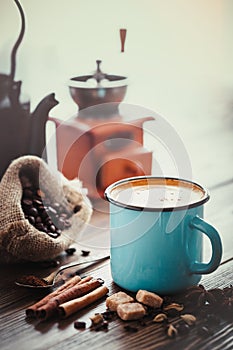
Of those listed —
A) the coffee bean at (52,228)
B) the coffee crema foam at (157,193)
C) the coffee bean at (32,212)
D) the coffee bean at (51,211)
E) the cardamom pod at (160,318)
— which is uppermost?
the coffee crema foam at (157,193)

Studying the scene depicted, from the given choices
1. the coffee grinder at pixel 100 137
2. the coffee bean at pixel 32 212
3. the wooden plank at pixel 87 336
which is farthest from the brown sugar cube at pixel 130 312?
the coffee grinder at pixel 100 137

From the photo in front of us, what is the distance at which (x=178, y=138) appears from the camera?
1.58m

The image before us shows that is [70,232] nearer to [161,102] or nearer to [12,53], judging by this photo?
[12,53]

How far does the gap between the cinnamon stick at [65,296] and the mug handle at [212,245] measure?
151 mm

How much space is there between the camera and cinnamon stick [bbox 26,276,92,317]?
89cm

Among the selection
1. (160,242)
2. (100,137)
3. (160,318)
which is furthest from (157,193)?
(100,137)

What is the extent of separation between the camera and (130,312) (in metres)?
0.87

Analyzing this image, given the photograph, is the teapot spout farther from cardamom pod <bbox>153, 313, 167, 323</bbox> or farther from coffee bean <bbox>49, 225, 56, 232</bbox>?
cardamom pod <bbox>153, 313, 167, 323</bbox>

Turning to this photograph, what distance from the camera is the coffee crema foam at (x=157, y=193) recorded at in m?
0.93

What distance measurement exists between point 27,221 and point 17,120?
321mm

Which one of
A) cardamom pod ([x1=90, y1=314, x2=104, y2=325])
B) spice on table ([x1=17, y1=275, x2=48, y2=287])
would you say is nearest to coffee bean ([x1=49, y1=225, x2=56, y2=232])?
spice on table ([x1=17, y1=275, x2=48, y2=287])

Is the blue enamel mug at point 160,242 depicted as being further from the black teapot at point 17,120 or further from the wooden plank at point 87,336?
the black teapot at point 17,120

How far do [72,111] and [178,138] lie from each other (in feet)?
0.98

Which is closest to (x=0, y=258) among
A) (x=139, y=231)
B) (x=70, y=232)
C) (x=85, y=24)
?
(x=70, y=232)
